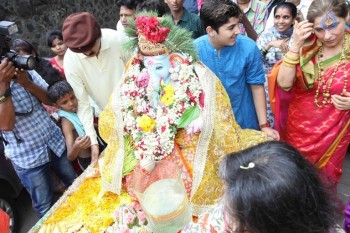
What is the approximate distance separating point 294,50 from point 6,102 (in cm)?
198

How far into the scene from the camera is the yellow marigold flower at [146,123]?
90.9 inches

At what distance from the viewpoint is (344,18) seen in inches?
87.3

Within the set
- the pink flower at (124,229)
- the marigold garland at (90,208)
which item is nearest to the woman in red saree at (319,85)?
the pink flower at (124,229)

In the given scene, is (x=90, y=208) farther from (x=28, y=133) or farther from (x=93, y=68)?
(x=93, y=68)

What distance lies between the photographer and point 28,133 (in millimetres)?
2871

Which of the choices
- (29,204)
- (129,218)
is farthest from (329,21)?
(29,204)

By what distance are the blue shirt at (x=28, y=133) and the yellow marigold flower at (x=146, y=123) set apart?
1.06 meters

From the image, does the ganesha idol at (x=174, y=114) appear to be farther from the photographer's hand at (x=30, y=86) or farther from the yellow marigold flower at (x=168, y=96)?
the photographer's hand at (x=30, y=86)

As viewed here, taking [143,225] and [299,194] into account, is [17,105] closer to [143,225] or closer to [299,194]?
[143,225]

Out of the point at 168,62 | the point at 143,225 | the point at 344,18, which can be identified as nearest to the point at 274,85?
the point at 344,18

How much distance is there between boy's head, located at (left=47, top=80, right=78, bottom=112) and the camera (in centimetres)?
291

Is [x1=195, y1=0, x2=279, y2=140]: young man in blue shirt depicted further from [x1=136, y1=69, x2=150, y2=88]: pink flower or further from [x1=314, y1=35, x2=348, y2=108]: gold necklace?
[x1=136, y1=69, x2=150, y2=88]: pink flower

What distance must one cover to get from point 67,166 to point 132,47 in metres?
1.39

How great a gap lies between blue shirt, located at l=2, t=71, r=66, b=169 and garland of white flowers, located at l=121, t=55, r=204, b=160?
910 millimetres
